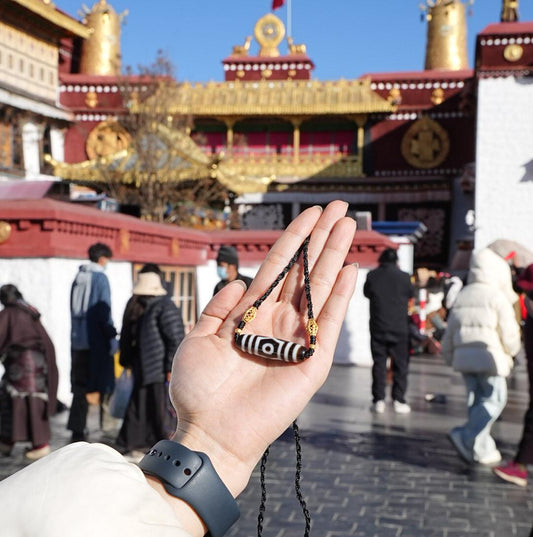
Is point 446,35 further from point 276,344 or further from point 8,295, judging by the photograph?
point 276,344

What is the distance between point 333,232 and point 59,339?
809 cm

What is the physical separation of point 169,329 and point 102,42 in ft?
96.3

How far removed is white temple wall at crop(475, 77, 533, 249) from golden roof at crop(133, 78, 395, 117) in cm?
656

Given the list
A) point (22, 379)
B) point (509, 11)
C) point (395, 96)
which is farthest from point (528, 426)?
point (395, 96)

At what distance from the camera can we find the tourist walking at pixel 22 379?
7.16m

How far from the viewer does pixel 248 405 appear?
5.58 feet

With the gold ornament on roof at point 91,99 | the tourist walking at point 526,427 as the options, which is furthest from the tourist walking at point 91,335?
the gold ornament on roof at point 91,99

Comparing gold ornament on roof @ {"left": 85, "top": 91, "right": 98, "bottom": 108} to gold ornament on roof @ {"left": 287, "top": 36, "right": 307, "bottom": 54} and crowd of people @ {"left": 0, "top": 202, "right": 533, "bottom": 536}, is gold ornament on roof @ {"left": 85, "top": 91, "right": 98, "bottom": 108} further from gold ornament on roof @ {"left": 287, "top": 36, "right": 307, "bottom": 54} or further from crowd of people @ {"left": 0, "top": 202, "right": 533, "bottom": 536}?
crowd of people @ {"left": 0, "top": 202, "right": 533, "bottom": 536}

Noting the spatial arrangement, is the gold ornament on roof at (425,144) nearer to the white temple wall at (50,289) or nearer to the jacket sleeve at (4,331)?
the white temple wall at (50,289)

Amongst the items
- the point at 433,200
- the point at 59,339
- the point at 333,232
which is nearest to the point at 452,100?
the point at 433,200

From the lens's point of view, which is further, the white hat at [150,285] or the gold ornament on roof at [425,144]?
the gold ornament on roof at [425,144]

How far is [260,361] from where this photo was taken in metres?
1.76

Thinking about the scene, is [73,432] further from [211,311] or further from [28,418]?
[211,311]

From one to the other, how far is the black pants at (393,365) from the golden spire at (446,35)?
87.3ft
